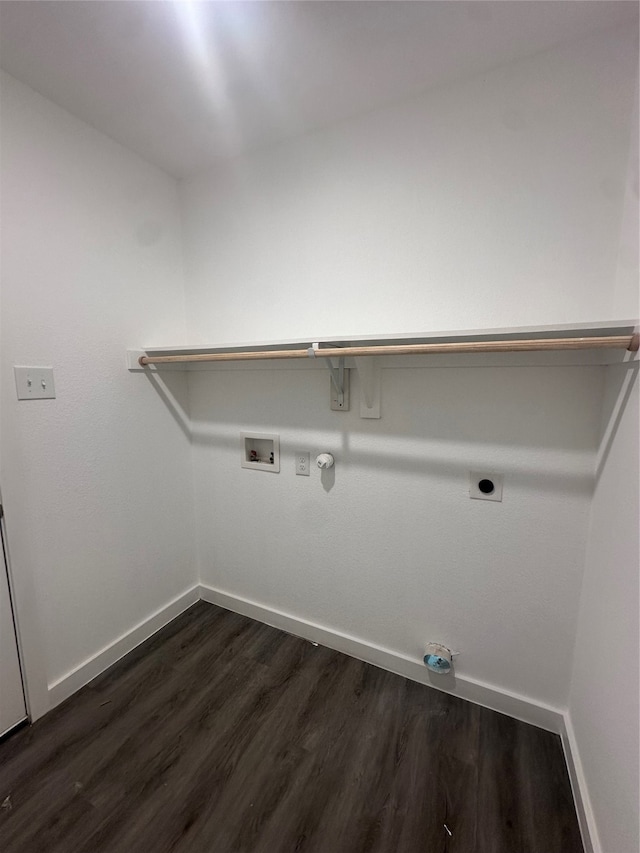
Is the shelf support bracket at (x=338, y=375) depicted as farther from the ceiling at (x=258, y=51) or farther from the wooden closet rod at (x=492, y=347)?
the ceiling at (x=258, y=51)

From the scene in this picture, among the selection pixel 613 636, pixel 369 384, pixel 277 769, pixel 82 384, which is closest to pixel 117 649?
pixel 277 769

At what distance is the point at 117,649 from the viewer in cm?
168

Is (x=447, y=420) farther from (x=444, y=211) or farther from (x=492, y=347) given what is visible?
(x=444, y=211)

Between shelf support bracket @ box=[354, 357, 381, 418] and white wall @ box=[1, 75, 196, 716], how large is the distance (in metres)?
1.07

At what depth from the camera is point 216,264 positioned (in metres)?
1.79

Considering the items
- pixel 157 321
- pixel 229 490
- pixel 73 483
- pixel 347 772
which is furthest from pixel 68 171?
pixel 347 772

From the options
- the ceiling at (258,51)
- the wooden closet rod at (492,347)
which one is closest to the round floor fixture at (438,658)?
the wooden closet rod at (492,347)

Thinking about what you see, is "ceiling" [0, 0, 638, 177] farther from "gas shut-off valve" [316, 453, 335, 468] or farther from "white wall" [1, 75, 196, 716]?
"gas shut-off valve" [316, 453, 335, 468]

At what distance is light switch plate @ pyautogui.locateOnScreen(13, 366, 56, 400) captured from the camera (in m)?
1.27

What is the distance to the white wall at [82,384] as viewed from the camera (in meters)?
1.27

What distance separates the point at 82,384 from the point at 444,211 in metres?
1.59

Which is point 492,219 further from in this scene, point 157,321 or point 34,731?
point 34,731

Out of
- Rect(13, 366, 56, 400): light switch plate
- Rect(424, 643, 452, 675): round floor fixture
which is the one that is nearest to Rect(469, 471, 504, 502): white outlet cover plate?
Rect(424, 643, 452, 675): round floor fixture

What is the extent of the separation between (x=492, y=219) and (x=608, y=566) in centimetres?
118
